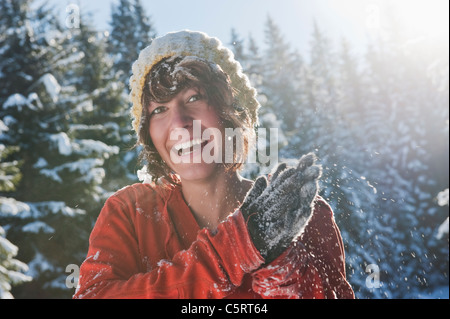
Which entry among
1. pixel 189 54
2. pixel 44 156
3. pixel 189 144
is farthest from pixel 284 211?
pixel 44 156

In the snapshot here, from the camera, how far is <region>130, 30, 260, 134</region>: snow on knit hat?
2535mm

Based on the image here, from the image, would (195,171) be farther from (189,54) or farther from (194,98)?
(189,54)

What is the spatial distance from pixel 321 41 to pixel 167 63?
A: 37.5 m

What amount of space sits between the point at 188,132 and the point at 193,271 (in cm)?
97

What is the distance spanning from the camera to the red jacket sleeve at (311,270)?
5.26 feet

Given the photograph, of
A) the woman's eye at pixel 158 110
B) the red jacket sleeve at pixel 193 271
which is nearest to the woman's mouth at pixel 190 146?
the woman's eye at pixel 158 110

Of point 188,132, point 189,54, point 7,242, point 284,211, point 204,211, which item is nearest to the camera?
point 284,211

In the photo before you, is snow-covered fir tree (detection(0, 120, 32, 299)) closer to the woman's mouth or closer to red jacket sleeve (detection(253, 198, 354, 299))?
the woman's mouth

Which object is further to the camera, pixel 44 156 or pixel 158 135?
pixel 44 156

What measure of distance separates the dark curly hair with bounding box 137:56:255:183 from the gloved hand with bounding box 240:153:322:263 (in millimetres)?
1011

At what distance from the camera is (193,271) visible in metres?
1.59

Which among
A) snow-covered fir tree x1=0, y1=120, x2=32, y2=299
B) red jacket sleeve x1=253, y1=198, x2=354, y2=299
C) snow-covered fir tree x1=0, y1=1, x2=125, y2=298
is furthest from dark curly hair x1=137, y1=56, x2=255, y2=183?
snow-covered fir tree x1=0, y1=1, x2=125, y2=298

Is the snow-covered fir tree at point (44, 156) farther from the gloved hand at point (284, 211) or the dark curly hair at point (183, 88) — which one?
the gloved hand at point (284, 211)

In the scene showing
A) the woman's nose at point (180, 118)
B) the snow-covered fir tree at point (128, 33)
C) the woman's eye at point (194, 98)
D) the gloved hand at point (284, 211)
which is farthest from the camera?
the snow-covered fir tree at point (128, 33)
